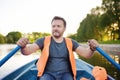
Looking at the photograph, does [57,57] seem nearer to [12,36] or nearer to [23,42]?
[23,42]

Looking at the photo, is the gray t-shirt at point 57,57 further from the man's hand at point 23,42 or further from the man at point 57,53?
the man's hand at point 23,42

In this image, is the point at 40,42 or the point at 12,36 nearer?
the point at 40,42

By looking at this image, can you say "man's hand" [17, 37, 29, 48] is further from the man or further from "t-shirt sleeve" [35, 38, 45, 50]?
"t-shirt sleeve" [35, 38, 45, 50]

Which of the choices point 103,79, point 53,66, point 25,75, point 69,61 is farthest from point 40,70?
point 25,75

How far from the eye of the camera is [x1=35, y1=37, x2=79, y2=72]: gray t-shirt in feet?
13.5

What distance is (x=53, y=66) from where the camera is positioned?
4.11m

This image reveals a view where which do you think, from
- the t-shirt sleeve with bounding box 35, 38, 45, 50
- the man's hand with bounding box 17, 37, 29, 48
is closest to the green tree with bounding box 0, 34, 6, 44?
the t-shirt sleeve with bounding box 35, 38, 45, 50

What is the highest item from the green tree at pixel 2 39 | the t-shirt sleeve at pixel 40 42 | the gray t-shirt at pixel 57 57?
the t-shirt sleeve at pixel 40 42

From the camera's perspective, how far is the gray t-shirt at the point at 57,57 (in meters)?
4.12

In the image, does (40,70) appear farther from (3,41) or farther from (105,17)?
(3,41)

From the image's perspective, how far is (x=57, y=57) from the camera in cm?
415

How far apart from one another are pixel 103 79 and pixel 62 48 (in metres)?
1.04

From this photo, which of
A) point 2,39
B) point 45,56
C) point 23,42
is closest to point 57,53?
point 45,56

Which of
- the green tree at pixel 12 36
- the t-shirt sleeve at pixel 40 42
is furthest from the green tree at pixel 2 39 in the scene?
the t-shirt sleeve at pixel 40 42
